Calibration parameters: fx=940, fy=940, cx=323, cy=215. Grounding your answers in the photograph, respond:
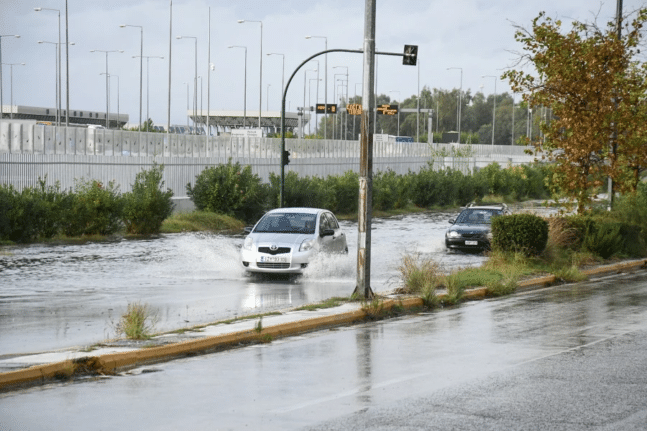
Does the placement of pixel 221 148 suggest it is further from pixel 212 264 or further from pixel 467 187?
pixel 212 264

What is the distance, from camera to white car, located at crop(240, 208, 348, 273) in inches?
831

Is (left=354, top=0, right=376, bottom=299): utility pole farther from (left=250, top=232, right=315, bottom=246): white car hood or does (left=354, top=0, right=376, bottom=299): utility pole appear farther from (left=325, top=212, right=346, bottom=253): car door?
(left=325, top=212, right=346, bottom=253): car door

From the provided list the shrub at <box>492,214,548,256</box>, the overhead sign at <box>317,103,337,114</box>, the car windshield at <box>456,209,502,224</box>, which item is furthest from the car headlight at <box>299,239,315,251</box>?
the overhead sign at <box>317,103,337,114</box>

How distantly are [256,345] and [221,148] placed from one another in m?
42.0

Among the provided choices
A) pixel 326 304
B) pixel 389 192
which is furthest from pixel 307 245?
pixel 389 192

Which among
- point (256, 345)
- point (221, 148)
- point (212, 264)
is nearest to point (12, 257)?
A: point (212, 264)

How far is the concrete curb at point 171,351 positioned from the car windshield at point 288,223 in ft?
19.8

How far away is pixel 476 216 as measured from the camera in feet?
106

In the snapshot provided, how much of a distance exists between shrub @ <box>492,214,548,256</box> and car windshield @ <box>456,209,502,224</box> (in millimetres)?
8420

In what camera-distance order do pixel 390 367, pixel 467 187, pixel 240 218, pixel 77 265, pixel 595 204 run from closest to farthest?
1. pixel 390 367
2. pixel 77 265
3. pixel 595 204
4. pixel 240 218
5. pixel 467 187

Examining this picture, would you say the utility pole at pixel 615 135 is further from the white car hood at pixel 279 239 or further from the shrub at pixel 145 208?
the shrub at pixel 145 208

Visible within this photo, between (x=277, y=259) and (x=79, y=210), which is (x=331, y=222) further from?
(x=79, y=210)

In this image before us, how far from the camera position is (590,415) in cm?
822

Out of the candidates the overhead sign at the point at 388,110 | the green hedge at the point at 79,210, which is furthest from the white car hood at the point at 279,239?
the overhead sign at the point at 388,110
